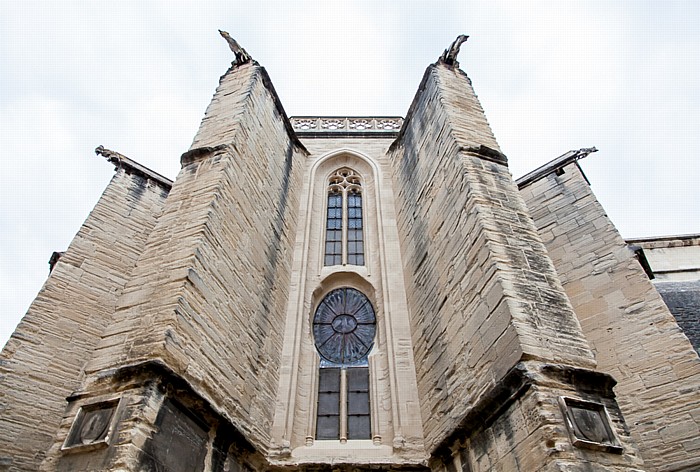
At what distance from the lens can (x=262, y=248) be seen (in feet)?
22.0

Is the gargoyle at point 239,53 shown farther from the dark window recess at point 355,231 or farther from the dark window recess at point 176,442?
the dark window recess at point 176,442

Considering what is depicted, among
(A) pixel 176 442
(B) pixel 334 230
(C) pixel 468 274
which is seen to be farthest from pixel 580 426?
(B) pixel 334 230

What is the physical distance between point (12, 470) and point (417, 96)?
7.60m

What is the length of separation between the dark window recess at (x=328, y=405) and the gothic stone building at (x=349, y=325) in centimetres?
3

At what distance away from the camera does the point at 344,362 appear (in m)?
6.68

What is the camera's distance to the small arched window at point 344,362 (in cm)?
595

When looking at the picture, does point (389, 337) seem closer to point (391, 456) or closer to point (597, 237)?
point (391, 456)

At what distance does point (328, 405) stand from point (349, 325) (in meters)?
1.32

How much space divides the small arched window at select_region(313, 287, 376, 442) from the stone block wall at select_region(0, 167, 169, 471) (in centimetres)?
291

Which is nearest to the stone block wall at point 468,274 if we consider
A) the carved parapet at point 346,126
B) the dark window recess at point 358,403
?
the dark window recess at point 358,403

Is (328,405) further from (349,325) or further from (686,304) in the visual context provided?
(686,304)

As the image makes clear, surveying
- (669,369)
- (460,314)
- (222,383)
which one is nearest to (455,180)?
(460,314)

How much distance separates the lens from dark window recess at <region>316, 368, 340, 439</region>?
588 cm

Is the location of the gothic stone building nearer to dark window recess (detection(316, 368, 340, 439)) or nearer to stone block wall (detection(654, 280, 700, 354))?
dark window recess (detection(316, 368, 340, 439))
